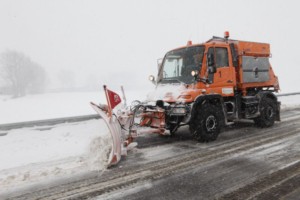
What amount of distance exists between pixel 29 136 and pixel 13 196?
13.9 feet

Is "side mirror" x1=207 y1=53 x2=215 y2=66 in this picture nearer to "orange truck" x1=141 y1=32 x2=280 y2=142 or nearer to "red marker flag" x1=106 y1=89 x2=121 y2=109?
"orange truck" x1=141 y1=32 x2=280 y2=142

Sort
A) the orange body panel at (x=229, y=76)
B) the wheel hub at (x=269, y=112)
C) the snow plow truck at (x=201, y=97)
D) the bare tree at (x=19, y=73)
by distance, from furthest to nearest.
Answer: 1. the bare tree at (x=19, y=73)
2. the wheel hub at (x=269, y=112)
3. the orange body panel at (x=229, y=76)
4. the snow plow truck at (x=201, y=97)

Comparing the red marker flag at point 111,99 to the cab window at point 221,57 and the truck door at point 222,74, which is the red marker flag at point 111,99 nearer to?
the truck door at point 222,74

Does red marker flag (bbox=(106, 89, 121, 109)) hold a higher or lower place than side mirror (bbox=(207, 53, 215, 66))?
lower

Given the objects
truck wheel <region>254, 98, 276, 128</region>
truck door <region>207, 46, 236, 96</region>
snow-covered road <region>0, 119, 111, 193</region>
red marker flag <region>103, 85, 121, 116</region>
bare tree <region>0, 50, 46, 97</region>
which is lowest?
snow-covered road <region>0, 119, 111, 193</region>

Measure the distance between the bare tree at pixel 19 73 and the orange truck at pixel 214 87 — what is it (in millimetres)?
56064

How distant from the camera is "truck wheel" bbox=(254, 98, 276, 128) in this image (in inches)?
345

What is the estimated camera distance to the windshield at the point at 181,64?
732 cm

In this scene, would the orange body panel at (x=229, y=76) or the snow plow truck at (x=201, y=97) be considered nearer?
the snow plow truck at (x=201, y=97)

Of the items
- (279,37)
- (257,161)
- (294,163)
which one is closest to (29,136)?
(257,161)

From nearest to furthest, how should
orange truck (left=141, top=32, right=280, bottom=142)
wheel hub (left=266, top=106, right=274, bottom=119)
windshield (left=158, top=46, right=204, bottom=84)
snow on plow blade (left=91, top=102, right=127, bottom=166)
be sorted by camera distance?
snow on plow blade (left=91, top=102, right=127, bottom=166) → orange truck (left=141, top=32, right=280, bottom=142) → windshield (left=158, top=46, right=204, bottom=84) → wheel hub (left=266, top=106, right=274, bottom=119)

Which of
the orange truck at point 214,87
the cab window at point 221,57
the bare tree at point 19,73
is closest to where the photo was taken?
the orange truck at point 214,87

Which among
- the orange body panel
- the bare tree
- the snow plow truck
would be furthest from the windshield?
the bare tree

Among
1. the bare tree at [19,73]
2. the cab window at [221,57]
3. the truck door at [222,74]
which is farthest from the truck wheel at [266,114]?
the bare tree at [19,73]
